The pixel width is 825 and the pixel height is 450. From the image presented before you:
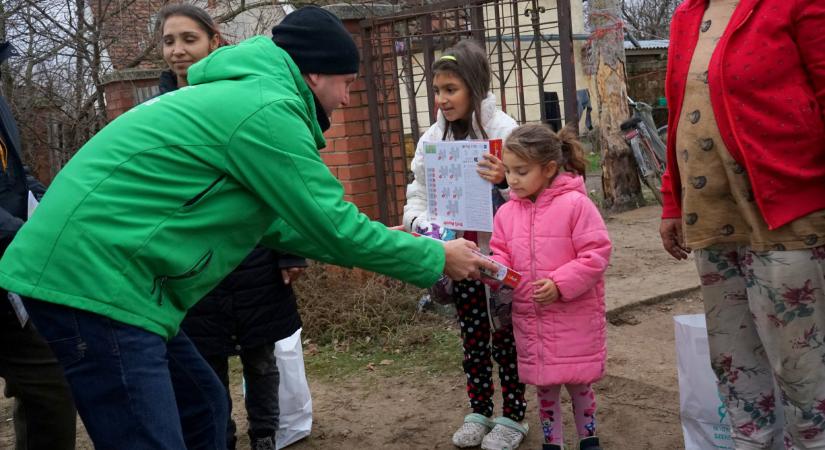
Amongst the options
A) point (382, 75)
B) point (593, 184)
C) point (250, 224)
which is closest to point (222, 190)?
point (250, 224)

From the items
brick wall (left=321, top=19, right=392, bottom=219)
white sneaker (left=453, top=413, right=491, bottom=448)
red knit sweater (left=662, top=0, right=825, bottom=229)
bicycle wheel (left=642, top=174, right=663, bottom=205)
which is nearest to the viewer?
red knit sweater (left=662, top=0, right=825, bottom=229)

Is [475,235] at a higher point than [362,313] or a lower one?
higher

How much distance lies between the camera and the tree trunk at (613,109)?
9.54 m

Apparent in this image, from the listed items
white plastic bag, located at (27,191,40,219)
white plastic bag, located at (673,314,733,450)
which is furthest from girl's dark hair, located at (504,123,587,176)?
white plastic bag, located at (27,191,40,219)

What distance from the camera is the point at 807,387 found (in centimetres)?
250

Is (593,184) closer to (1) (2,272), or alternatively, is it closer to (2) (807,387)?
(2) (807,387)

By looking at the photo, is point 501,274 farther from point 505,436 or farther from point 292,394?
point 292,394

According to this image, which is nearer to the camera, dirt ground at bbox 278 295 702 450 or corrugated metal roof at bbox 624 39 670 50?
dirt ground at bbox 278 295 702 450

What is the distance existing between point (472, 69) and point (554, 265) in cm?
91

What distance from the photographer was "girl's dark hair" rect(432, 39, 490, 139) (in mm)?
3525

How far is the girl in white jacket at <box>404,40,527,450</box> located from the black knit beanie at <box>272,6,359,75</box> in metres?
1.07

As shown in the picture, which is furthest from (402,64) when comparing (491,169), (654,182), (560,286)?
(654,182)

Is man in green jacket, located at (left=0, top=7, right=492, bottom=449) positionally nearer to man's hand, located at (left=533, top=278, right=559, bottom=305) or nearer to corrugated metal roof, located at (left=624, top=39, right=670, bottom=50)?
man's hand, located at (left=533, top=278, right=559, bottom=305)

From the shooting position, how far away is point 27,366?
3318 mm
